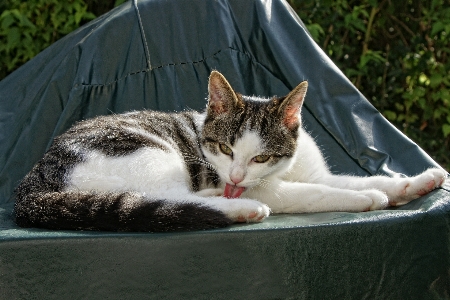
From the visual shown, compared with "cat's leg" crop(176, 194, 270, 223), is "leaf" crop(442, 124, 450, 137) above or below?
below

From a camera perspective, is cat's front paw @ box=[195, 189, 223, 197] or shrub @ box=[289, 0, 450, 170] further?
shrub @ box=[289, 0, 450, 170]

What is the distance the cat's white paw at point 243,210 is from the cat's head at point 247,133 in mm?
188

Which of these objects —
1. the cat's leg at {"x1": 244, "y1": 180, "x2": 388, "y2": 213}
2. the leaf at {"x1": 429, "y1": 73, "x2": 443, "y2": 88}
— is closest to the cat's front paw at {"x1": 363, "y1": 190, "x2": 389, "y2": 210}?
the cat's leg at {"x1": 244, "y1": 180, "x2": 388, "y2": 213}

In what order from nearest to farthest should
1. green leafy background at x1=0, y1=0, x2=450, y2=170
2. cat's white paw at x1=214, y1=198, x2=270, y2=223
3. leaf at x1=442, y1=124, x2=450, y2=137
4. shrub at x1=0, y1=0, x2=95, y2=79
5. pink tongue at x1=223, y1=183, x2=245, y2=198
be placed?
cat's white paw at x1=214, y1=198, x2=270, y2=223
pink tongue at x1=223, y1=183, x2=245, y2=198
shrub at x1=0, y1=0, x2=95, y2=79
green leafy background at x1=0, y1=0, x2=450, y2=170
leaf at x1=442, y1=124, x2=450, y2=137

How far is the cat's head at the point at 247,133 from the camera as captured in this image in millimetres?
1722

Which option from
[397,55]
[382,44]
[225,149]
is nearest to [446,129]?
[397,55]

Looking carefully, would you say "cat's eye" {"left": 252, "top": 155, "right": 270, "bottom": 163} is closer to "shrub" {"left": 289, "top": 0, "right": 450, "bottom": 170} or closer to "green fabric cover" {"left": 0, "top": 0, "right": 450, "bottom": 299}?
"green fabric cover" {"left": 0, "top": 0, "right": 450, "bottom": 299}

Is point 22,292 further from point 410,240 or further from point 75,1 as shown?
point 75,1

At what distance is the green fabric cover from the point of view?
1382 mm

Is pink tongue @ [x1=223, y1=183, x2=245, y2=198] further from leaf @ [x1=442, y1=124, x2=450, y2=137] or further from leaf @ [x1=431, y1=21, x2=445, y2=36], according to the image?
leaf @ [x1=442, y1=124, x2=450, y2=137]

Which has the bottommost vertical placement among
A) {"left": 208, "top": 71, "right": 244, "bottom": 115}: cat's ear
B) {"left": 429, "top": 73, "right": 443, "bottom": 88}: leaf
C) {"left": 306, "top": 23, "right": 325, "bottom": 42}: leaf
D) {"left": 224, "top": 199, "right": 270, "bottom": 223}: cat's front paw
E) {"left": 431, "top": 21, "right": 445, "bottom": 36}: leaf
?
{"left": 224, "top": 199, "right": 270, "bottom": 223}: cat's front paw

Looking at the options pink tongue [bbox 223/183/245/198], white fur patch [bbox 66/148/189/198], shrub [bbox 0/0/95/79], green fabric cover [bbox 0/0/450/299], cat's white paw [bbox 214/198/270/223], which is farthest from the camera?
shrub [bbox 0/0/95/79]

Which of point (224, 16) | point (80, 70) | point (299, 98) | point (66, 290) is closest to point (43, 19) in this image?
point (80, 70)

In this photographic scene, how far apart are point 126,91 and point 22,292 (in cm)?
115
